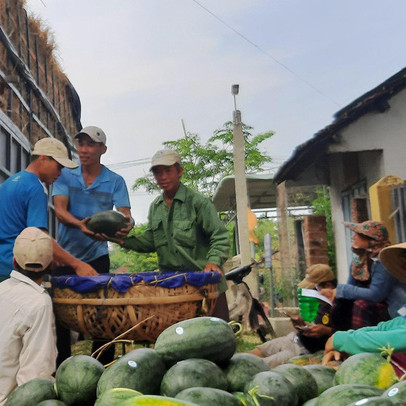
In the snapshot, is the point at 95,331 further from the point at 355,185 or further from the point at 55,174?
the point at 355,185

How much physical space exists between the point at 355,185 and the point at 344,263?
61.8 inches

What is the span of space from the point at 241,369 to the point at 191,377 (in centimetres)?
24

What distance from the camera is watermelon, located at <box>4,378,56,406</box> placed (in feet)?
5.86

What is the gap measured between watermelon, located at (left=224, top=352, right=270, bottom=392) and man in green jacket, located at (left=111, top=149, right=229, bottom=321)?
2.06m

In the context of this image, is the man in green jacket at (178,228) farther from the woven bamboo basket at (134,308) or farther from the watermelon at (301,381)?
the watermelon at (301,381)

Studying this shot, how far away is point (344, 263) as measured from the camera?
9.45m

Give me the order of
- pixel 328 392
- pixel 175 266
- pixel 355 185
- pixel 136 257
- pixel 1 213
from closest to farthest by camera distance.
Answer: pixel 328 392 < pixel 1 213 < pixel 175 266 < pixel 355 185 < pixel 136 257

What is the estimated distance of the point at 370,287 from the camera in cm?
409

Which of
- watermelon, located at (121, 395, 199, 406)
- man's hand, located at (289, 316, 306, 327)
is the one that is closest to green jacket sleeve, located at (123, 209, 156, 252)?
man's hand, located at (289, 316, 306, 327)

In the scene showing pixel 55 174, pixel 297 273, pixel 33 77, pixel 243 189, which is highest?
pixel 33 77

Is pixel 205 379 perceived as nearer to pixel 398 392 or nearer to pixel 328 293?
pixel 398 392

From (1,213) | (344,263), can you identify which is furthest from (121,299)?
(344,263)

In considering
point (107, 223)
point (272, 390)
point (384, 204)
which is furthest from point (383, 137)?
point (272, 390)

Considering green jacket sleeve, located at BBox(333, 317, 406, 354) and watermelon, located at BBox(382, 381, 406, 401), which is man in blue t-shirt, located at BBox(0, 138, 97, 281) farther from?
watermelon, located at BBox(382, 381, 406, 401)
